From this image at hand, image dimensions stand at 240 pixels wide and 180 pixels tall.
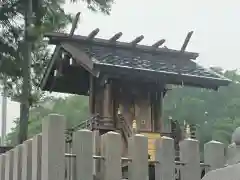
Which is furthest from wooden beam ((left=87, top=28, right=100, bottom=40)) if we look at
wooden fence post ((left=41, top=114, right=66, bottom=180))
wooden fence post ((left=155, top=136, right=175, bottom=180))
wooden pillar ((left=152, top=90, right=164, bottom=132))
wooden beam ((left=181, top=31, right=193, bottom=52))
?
wooden fence post ((left=41, top=114, right=66, bottom=180))

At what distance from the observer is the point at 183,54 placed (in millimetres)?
12086

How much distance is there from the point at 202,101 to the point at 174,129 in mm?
15276

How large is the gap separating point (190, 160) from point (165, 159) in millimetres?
291

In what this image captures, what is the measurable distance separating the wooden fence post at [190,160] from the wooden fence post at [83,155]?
1.02 m

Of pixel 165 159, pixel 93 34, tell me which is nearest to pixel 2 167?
pixel 165 159

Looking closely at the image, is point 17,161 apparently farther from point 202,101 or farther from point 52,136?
point 202,101

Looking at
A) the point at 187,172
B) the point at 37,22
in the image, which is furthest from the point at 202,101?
the point at 187,172

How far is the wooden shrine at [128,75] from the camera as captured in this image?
35.6ft

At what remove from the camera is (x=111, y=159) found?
4137mm

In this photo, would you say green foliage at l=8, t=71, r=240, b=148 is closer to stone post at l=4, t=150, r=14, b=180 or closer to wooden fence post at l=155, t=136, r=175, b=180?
stone post at l=4, t=150, r=14, b=180

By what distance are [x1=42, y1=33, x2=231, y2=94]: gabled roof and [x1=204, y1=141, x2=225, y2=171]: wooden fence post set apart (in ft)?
19.5

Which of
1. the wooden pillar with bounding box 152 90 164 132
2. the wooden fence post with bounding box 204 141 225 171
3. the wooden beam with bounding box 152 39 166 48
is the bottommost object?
the wooden fence post with bounding box 204 141 225 171

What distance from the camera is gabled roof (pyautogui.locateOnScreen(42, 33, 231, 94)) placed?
10.7 m

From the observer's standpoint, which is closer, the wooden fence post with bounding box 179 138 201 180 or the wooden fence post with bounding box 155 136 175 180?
the wooden fence post with bounding box 155 136 175 180
